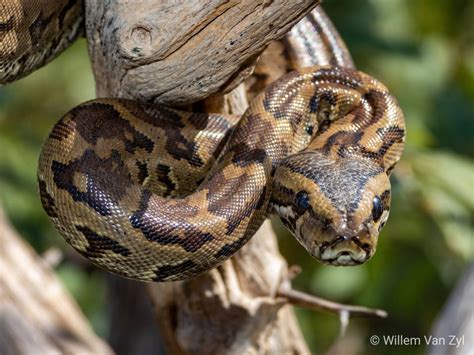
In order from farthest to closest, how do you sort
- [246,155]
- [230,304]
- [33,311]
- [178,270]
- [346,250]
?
[33,311], [230,304], [246,155], [178,270], [346,250]

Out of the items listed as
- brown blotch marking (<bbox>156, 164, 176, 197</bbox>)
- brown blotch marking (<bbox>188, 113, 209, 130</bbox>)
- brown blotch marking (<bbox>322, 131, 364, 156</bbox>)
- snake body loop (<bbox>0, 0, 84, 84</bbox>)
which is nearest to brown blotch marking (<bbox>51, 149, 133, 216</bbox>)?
brown blotch marking (<bbox>156, 164, 176, 197</bbox>)

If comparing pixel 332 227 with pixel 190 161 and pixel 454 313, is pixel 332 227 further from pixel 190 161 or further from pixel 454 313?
pixel 454 313

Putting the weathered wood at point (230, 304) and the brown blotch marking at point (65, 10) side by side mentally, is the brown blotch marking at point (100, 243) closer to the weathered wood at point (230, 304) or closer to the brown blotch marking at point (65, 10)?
the weathered wood at point (230, 304)

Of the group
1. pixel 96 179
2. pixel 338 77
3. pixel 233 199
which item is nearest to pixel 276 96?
pixel 338 77

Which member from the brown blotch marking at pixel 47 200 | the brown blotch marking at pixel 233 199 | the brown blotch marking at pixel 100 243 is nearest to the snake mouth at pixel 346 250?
the brown blotch marking at pixel 233 199

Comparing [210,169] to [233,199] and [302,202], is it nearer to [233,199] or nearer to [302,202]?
[233,199]

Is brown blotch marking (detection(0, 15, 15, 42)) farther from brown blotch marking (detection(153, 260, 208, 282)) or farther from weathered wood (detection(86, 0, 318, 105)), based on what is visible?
brown blotch marking (detection(153, 260, 208, 282))

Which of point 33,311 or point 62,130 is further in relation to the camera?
point 33,311
